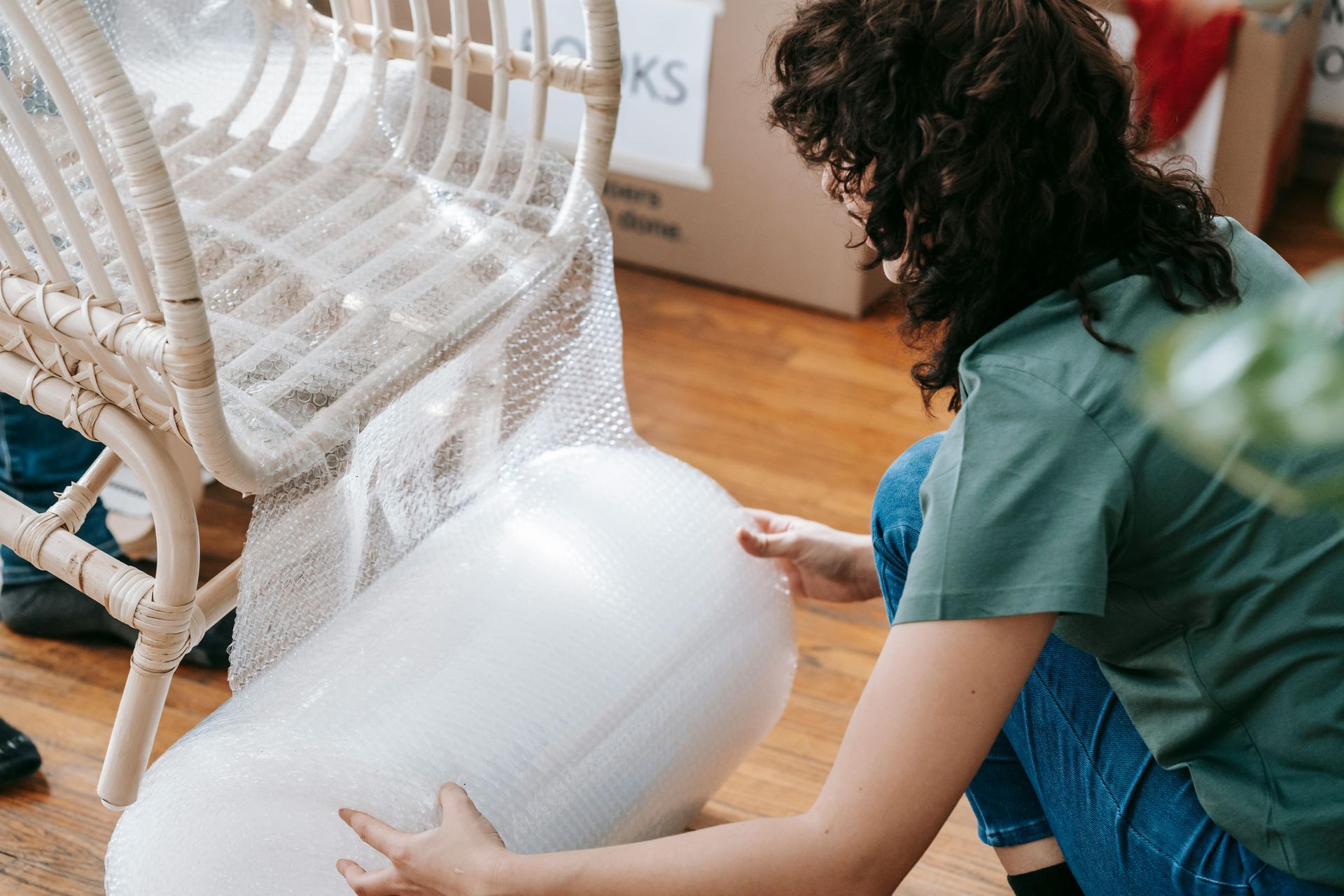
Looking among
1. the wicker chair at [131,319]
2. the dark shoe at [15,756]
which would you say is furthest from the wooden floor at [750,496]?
the wicker chair at [131,319]

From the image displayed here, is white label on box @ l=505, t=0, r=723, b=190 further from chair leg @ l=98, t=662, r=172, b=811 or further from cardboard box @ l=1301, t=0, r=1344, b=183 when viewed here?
chair leg @ l=98, t=662, r=172, b=811

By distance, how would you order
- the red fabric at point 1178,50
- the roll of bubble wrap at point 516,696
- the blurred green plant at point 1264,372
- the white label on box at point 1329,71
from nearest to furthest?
the blurred green plant at point 1264,372 → the roll of bubble wrap at point 516,696 → the red fabric at point 1178,50 → the white label on box at point 1329,71

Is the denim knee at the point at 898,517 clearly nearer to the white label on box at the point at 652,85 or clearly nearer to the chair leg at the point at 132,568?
the chair leg at the point at 132,568

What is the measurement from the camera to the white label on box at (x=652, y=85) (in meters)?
1.70

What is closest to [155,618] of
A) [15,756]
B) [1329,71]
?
[15,756]

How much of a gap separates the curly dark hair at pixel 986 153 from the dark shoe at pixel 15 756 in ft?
2.53

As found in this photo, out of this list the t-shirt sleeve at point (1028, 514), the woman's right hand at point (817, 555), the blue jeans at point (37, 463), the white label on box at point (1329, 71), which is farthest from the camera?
the white label on box at point (1329, 71)

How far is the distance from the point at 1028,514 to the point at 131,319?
17.7 inches

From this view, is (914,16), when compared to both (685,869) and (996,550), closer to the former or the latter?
(996,550)

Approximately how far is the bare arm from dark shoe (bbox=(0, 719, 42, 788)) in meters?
0.55

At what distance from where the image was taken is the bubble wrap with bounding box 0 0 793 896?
0.72 metres

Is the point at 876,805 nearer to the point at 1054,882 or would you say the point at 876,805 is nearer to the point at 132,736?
the point at 1054,882

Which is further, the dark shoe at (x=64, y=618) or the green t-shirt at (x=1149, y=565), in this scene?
the dark shoe at (x=64, y=618)

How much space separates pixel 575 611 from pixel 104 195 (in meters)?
0.36
